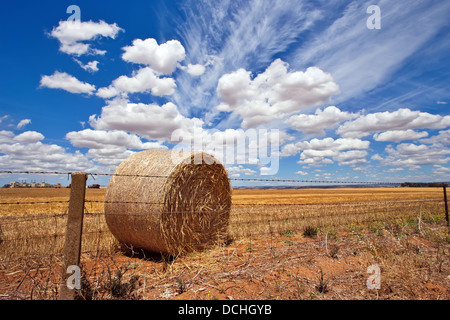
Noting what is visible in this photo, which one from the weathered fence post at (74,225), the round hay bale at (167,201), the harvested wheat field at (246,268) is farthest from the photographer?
the round hay bale at (167,201)

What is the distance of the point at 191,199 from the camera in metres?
6.47

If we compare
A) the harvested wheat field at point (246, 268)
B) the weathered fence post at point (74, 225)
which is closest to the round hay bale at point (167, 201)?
the harvested wheat field at point (246, 268)

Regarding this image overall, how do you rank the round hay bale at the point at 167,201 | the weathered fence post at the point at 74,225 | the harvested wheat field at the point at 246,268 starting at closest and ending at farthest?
1. the weathered fence post at the point at 74,225
2. the harvested wheat field at the point at 246,268
3. the round hay bale at the point at 167,201

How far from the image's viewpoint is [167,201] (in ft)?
18.9

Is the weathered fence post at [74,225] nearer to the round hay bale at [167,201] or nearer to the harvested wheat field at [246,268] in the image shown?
the harvested wheat field at [246,268]

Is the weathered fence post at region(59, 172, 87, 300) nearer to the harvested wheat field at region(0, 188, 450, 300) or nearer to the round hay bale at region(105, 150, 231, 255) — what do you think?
the harvested wheat field at region(0, 188, 450, 300)

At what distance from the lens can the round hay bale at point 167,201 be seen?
18.7 feet

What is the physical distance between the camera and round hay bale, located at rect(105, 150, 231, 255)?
225 inches

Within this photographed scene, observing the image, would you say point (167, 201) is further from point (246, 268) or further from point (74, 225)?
A: point (74, 225)

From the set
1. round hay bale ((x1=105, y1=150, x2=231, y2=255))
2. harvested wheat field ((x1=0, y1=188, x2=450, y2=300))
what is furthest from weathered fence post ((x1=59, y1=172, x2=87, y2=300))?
round hay bale ((x1=105, y1=150, x2=231, y2=255))

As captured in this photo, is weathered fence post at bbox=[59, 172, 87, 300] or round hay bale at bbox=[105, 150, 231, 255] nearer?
weathered fence post at bbox=[59, 172, 87, 300]

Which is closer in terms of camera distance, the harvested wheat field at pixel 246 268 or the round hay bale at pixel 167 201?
the harvested wheat field at pixel 246 268

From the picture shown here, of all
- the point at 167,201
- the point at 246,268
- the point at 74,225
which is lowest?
the point at 246,268

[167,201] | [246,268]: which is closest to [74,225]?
[167,201]
